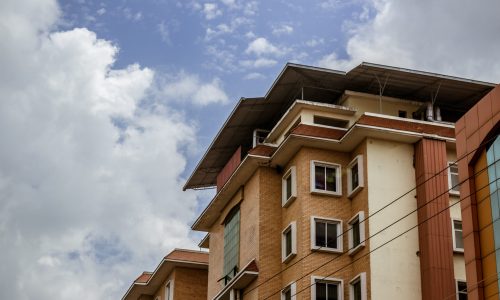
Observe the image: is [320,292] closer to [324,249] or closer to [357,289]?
[357,289]

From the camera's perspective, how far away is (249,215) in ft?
137

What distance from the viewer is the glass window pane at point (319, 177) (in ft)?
128

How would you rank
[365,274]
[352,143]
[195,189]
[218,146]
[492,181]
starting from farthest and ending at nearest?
1. [195,189]
2. [218,146]
3. [352,143]
4. [365,274]
5. [492,181]

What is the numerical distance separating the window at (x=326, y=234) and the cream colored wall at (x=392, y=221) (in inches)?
71.7

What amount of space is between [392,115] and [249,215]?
295 inches

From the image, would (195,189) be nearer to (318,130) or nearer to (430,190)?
(318,130)

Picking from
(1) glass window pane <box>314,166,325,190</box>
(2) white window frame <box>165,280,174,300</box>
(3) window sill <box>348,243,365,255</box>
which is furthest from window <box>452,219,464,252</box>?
(2) white window frame <box>165,280,174,300</box>

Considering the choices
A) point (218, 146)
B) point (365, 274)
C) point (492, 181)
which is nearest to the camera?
point (492, 181)

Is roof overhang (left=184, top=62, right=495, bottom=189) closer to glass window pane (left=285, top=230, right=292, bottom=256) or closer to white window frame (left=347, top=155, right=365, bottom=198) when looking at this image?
white window frame (left=347, top=155, right=365, bottom=198)

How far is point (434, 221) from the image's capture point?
120ft

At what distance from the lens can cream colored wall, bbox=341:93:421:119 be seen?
41500 millimetres

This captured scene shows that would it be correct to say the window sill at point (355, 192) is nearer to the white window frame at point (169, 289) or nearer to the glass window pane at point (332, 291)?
the glass window pane at point (332, 291)

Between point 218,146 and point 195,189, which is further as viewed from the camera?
point 195,189

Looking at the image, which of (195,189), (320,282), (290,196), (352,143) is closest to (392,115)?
(352,143)
